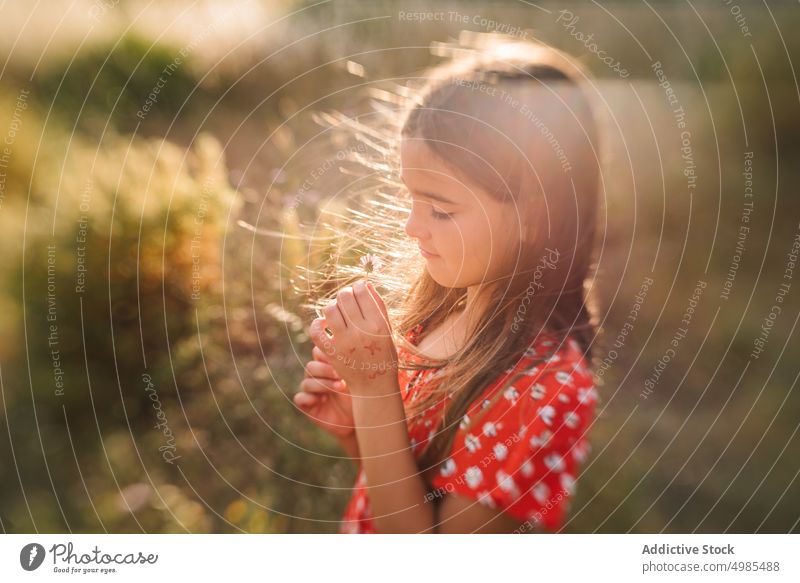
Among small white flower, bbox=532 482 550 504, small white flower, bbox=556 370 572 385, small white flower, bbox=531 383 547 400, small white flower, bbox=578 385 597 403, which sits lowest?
small white flower, bbox=532 482 550 504

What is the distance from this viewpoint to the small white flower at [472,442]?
2.37 feet

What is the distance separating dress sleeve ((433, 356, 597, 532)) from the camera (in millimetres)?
714

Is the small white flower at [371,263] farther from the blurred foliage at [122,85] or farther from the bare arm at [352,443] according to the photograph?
the blurred foliage at [122,85]

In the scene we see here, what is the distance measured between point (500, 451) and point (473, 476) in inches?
1.5

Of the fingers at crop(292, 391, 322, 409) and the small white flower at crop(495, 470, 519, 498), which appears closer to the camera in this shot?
the small white flower at crop(495, 470, 519, 498)

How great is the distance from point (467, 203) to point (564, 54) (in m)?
0.29

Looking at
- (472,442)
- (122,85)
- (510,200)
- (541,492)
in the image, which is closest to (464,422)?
(472,442)

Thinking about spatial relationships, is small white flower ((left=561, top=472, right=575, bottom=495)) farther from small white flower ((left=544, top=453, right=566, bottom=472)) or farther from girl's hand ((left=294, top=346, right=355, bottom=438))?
girl's hand ((left=294, top=346, right=355, bottom=438))

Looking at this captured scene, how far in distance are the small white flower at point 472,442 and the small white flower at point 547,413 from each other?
0.07 meters

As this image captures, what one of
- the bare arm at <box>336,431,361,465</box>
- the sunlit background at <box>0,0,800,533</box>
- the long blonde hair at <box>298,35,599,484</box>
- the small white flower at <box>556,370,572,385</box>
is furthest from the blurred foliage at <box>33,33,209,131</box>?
the small white flower at <box>556,370,572,385</box>

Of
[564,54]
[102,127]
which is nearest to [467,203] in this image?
[564,54]

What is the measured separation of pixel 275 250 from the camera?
1.01 m

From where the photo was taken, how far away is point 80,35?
0.88m
